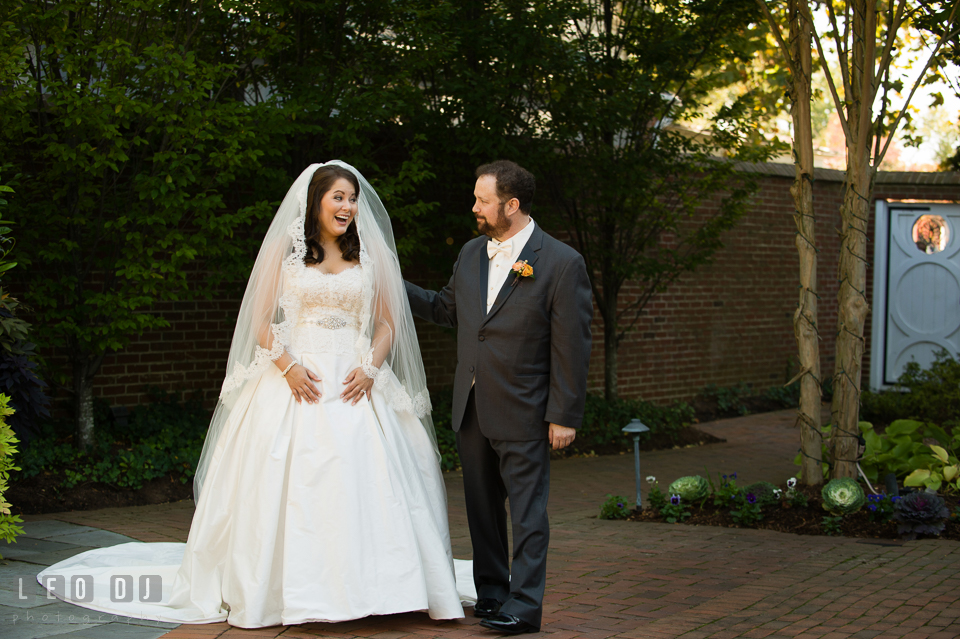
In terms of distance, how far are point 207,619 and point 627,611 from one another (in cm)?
182

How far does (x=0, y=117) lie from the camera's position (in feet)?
19.0

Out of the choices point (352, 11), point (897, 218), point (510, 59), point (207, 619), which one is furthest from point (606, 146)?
point (207, 619)

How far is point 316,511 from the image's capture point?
12.4 ft

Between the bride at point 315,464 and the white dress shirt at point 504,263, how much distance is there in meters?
0.56

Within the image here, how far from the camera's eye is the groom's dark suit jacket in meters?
3.84

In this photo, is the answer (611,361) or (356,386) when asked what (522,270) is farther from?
(611,361)

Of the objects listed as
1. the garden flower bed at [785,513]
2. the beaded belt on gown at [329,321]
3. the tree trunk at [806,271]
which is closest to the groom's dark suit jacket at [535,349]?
the beaded belt on gown at [329,321]

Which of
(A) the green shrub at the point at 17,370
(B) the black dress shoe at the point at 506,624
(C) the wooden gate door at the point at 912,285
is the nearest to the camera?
(B) the black dress shoe at the point at 506,624

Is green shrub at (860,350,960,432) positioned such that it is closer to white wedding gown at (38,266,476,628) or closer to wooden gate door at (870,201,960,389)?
wooden gate door at (870,201,960,389)

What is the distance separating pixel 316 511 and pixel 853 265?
4169 millimetres

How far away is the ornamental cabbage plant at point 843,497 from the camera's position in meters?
5.69

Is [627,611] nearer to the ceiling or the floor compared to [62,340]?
nearer to the floor

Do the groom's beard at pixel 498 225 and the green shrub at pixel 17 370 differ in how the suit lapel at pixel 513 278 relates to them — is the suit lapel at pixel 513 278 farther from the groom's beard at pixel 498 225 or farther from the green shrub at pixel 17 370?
the green shrub at pixel 17 370

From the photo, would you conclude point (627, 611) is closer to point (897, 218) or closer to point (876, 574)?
point (876, 574)
